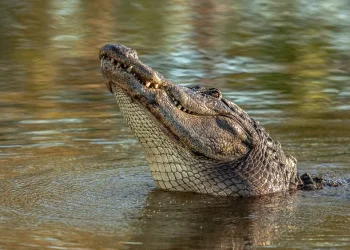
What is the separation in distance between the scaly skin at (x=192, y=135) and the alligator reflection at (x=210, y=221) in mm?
136

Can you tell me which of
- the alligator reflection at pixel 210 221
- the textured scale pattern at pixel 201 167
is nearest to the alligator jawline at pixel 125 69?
the textured scale pattern at pixel 201 167

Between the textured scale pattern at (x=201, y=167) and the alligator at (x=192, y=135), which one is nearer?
the alligator at (x=192, y=135)

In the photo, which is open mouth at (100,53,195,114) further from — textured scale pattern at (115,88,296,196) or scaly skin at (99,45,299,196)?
textured scale pattern at (115,88,296,196)

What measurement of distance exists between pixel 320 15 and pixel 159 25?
153 inches

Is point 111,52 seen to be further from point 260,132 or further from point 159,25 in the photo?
point 159,25

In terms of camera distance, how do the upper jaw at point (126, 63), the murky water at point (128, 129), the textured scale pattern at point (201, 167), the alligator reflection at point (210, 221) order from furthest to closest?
the textured scale pattern at point (201, 167) < the upper jaw at point (126, 63) < the murky water at point (128, 129) < the alligator reflection at point (210, 221)

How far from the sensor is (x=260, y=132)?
23.7 feet

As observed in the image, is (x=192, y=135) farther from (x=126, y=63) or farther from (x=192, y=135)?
(x=126, y=63)

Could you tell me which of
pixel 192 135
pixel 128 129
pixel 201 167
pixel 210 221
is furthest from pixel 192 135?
pixel 128 129

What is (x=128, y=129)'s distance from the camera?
9695 mm

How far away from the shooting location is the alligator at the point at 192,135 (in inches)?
261

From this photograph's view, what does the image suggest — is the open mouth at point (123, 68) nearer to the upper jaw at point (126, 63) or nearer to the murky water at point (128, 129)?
the upper jaw at point (126, 63)

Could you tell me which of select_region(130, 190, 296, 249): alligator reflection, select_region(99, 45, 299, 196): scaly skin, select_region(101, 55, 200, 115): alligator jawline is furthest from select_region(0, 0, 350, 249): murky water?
select_region(101, 55, 200, 115): alligator jawline

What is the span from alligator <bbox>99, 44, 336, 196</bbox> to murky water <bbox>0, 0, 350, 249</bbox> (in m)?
0.16
